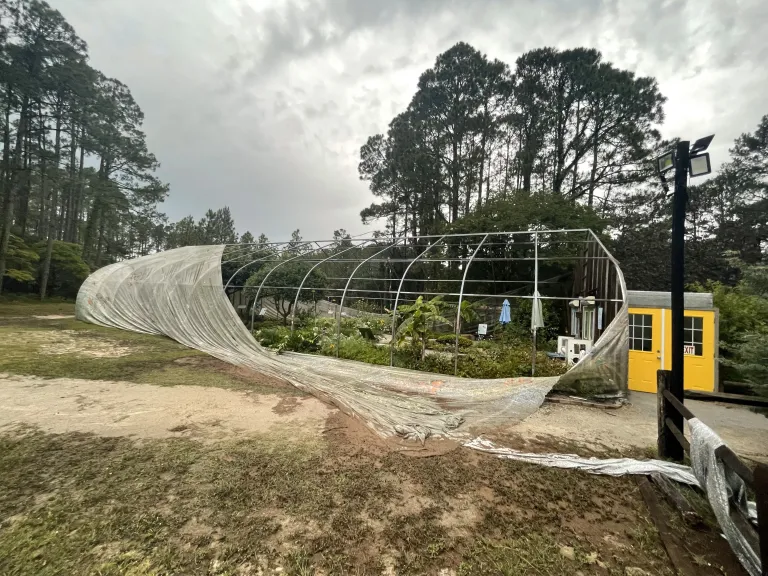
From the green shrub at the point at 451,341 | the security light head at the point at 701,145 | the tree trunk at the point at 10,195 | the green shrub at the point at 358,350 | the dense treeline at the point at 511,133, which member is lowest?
the green shrub at the point at 358,350

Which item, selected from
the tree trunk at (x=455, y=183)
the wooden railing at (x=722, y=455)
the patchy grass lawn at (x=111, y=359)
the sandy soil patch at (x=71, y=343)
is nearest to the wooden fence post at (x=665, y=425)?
the wooden railing at (x=722, y=455)

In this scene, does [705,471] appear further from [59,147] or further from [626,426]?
[59,147]

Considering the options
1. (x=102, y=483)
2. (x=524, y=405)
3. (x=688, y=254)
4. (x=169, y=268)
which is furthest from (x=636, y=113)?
(x=102, y=483)

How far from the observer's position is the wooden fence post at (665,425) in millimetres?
3277

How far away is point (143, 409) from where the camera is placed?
4398mm

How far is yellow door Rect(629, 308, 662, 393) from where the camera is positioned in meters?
6.41

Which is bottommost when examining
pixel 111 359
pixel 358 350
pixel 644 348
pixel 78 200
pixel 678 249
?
pixel 111 359

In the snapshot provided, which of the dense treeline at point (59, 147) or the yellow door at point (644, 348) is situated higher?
the dense treeline at point (59, 147)

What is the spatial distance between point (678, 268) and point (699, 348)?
4602mm

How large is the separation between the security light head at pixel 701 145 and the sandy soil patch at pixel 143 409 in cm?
487

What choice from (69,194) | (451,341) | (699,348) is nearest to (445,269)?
(451,341)

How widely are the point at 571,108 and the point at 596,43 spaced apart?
3.77m

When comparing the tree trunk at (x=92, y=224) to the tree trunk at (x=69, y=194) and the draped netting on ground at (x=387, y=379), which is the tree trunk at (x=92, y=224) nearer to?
the tree trunk at (x=69, y=194)

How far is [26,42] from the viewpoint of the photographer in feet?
50.7
